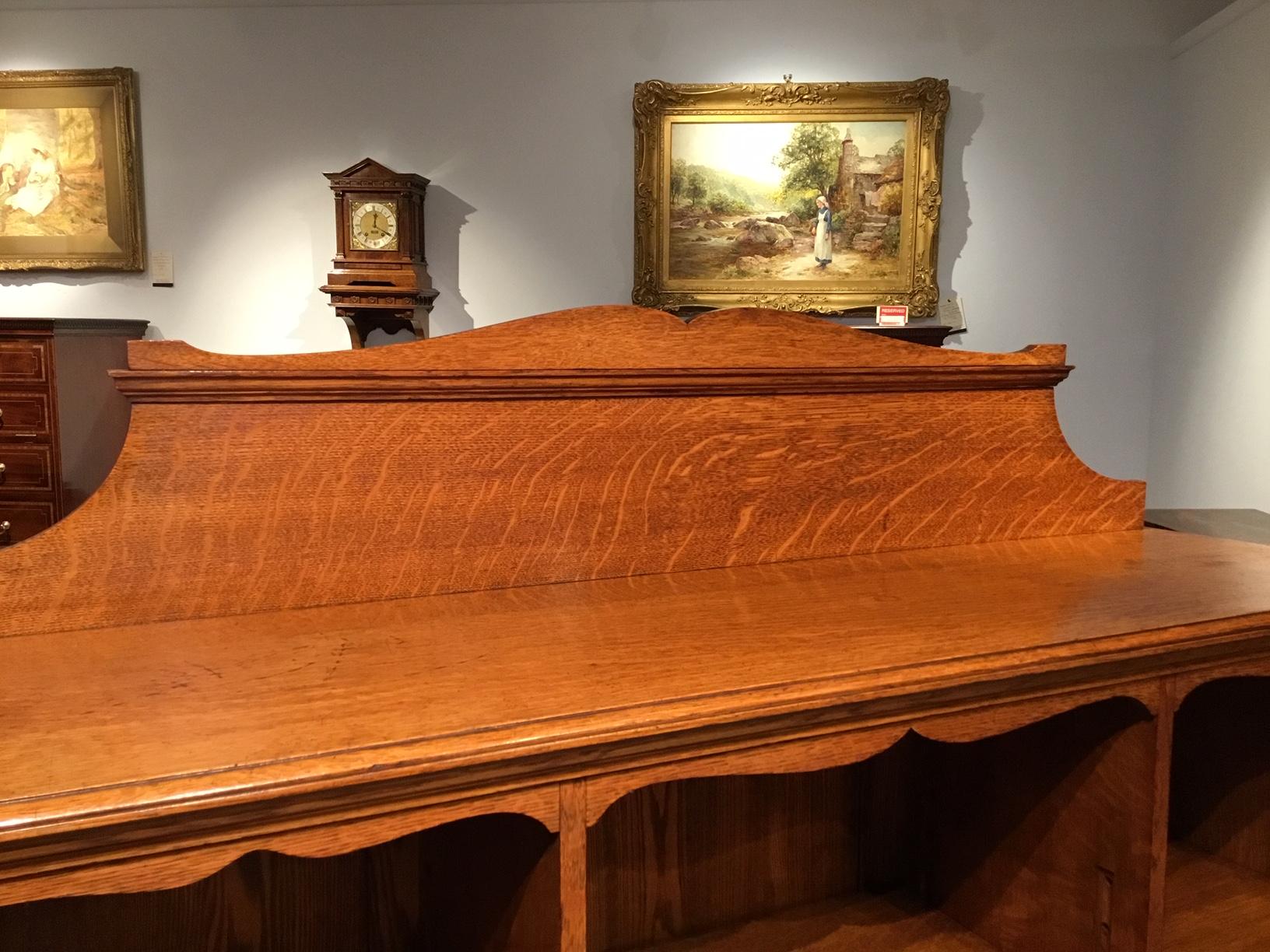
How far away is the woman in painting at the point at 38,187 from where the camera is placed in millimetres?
4156

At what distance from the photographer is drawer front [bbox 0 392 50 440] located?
3.57 metres

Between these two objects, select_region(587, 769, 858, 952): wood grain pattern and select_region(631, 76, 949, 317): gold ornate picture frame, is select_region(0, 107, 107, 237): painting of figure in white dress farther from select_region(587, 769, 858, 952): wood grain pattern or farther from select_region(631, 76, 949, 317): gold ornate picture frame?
select_region(587, 769, 858, 952): wood grain pattern

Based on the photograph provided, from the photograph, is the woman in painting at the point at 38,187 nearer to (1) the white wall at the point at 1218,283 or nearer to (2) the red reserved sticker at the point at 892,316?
(2) the red reserved sticker at the point at 892,316

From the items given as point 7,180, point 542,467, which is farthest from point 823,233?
point 7,180

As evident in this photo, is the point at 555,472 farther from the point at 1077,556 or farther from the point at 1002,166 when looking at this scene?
the point at 1002,166

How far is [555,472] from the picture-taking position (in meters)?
1.25

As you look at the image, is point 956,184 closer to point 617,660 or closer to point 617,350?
point 617,350

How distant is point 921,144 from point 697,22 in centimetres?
102

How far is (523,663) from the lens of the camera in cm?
93

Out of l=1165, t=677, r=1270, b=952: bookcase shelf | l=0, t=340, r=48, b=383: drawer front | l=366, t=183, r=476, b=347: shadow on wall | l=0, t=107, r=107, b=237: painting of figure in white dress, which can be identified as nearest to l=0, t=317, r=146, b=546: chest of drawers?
l=0, t=340, r=48, b=383: drawer front

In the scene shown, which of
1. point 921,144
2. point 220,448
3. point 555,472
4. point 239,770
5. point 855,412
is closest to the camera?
point 239,770

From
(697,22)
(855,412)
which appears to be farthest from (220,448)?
(697,22)

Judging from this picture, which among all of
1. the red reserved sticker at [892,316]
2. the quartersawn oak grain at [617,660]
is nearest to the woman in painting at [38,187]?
the red reserved sticker at [892,316]

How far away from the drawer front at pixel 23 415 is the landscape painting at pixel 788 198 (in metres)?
2.39
